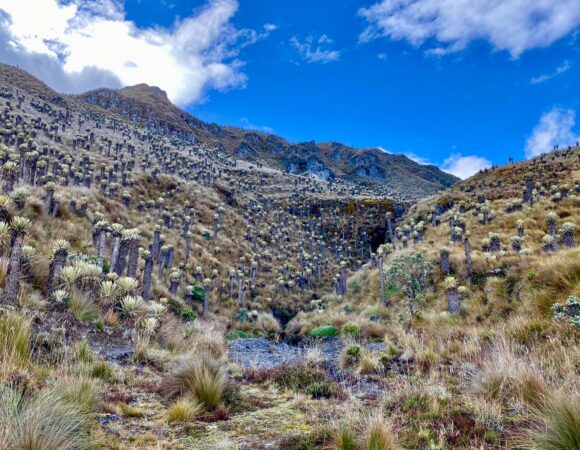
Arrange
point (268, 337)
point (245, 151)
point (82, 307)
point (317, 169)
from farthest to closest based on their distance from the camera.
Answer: point (317, 169) → point (245, 151) → point (268, 337) → point (82, 307)

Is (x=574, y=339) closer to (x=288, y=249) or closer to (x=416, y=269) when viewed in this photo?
(x=416, y=269)

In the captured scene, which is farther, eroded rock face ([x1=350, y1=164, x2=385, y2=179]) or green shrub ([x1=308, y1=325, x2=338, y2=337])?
eroded rock face ([x1=350, y1=164, x2=385, y2=179])

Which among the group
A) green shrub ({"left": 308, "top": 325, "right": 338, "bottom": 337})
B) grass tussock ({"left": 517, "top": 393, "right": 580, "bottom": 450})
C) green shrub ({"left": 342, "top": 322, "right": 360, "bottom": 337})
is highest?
grass tussock ({"left": 517, "top": 393, "right": 580, "bottom": 450})

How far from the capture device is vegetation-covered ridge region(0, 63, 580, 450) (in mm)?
4648

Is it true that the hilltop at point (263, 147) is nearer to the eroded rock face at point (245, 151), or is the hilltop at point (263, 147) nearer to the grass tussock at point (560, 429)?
the eroded rock face at point (245, 151)

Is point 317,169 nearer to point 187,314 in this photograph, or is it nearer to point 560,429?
point 187,314

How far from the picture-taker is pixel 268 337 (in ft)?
83.6

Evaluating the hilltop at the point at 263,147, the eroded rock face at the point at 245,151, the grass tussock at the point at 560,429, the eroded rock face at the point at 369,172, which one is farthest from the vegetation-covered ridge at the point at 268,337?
the eroded rock face at the point at 369,172

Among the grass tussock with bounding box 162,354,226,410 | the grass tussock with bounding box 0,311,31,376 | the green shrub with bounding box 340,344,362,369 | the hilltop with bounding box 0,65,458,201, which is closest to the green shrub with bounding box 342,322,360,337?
the green shrub with bounding box 340,344,362,369

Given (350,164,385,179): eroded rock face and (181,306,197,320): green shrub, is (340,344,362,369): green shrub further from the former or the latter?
(350,164,385,179): eroded rock face

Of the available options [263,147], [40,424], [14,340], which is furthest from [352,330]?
[263,147]

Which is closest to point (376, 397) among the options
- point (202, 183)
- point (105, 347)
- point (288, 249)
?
point (105, 347)

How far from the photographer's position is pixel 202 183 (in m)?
59.1

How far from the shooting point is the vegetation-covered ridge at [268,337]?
15.3 ft
